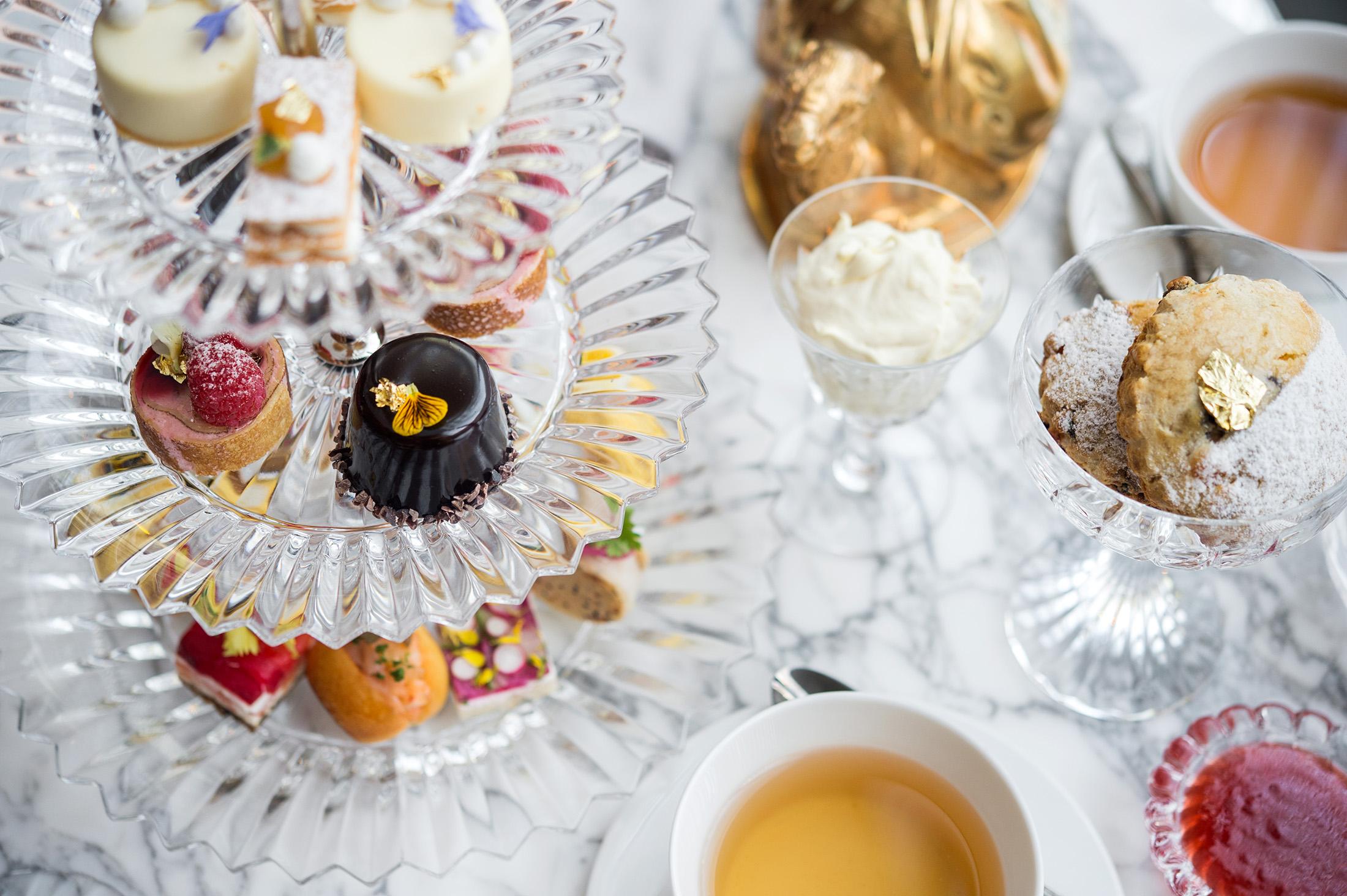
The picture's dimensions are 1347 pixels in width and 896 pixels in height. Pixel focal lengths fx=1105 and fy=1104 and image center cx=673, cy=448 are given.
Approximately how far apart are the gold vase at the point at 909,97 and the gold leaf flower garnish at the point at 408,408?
1.44ft

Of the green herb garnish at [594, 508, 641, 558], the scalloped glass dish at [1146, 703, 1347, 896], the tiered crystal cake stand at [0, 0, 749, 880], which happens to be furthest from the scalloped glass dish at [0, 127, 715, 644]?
the scalloped glass dish at [1146, 703, 1347, 896]

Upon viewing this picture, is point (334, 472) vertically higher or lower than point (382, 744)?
higher

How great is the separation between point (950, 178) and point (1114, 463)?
441 millimetres

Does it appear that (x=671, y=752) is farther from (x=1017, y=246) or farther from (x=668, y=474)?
(x=1017, y=246)

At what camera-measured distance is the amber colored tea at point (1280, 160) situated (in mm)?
1002

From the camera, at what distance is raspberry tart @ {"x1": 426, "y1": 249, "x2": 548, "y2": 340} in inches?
32.4

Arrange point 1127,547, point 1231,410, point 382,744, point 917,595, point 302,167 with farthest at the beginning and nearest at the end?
point 917,595 → point 382,744 → point 1127,547 → point 1231,410 → point 302,167

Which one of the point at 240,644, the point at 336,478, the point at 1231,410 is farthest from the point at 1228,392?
the point at 240,644

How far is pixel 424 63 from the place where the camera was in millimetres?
581

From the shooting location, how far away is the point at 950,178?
1.08m

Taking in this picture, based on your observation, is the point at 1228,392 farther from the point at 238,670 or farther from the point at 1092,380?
the point at 238,670

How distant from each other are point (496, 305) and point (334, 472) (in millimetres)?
174

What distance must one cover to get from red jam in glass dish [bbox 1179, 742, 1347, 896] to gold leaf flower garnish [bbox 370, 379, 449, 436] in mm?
635

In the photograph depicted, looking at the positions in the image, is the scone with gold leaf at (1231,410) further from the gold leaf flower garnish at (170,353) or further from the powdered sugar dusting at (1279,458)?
the gold leaf flower garnish at (170,353)
